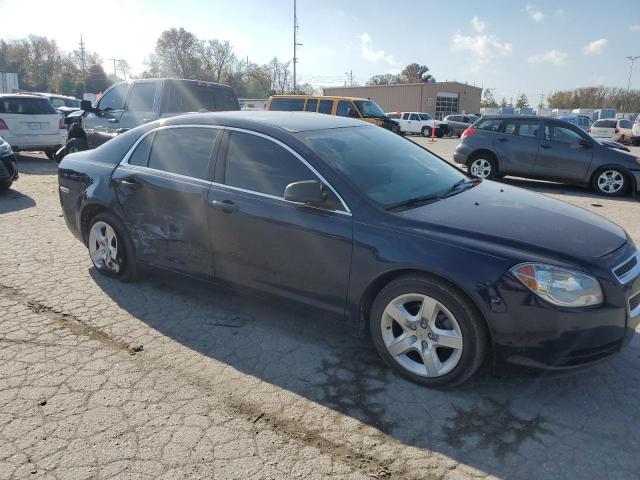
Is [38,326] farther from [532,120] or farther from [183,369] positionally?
[532,120]

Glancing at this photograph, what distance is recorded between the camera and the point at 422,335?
300cm

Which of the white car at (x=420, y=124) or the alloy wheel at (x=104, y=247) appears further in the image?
the white car at (x=420, y=124)

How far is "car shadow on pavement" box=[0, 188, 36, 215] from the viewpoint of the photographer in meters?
7.68

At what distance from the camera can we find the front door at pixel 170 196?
12.7 ft

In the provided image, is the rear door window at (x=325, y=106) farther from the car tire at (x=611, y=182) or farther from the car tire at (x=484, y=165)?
the car tire at (x=611, y=182)

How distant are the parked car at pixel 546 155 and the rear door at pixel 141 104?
21.4 ft

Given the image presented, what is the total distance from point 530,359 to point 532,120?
9.24 metres

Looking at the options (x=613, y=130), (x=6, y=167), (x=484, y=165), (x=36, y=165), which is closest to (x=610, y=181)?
(x=484, y=165)

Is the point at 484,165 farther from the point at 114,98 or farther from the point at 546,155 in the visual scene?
the point at 114,98

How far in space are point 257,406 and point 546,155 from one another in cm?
951

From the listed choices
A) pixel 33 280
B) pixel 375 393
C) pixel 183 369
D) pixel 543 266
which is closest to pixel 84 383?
pixel 183 369

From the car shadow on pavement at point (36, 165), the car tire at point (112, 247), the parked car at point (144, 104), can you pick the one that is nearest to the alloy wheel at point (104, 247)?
the car tire at point (112, 247)

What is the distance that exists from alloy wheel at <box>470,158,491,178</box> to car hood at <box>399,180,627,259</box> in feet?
25.9

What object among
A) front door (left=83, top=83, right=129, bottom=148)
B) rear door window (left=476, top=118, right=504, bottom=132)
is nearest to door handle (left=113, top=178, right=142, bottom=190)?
front door (left=83, top=83, right=129, bottom=148)
